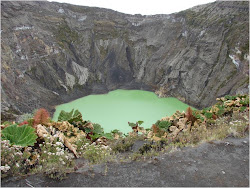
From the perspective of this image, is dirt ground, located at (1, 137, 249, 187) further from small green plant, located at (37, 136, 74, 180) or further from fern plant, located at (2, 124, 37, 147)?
fern plant, located at (2, 124, 37, 147)

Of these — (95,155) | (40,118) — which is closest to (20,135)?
(40,118)

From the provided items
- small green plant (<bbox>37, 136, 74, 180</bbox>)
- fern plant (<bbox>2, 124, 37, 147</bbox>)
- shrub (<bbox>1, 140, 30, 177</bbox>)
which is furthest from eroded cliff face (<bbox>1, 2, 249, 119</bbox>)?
shrub (<bbox>1, 140, 30, 177</bbox>)

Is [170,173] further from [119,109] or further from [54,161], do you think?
[119,109]

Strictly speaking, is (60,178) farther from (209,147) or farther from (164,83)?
(164,83)

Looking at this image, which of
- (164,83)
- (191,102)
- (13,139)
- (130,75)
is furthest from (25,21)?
(13,139)

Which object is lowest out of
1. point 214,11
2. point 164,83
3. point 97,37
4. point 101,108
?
point 101,108

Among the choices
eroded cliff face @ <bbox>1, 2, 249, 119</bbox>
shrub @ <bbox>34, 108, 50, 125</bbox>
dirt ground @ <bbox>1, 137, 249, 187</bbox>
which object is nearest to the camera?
dirt ground @ <bbox>1, 137, 249, 187</bbox>

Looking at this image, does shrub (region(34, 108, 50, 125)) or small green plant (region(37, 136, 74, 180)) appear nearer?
small green plant (region(37, 136, 74, 180))
